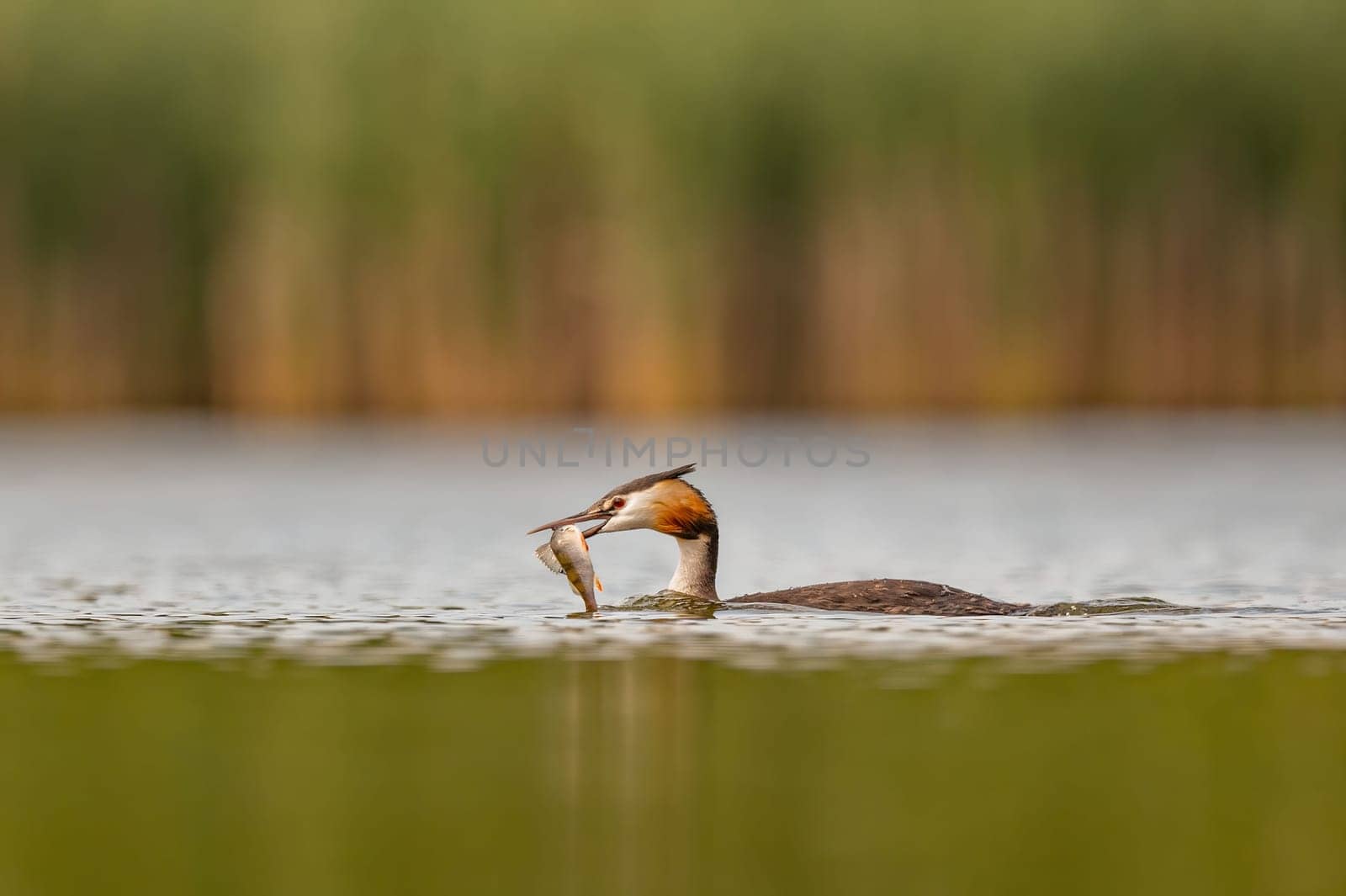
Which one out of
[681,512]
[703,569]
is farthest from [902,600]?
[681,512]

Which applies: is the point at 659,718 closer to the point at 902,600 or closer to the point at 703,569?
the point at 902,600

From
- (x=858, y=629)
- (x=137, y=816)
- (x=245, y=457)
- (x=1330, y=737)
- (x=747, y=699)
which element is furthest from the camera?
(x=245, y=457)

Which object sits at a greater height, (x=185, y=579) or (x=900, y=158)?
(x=900, y=158)

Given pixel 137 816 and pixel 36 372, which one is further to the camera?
pixel 36 372

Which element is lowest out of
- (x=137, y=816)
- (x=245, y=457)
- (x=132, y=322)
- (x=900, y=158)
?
(x=137, y=816)

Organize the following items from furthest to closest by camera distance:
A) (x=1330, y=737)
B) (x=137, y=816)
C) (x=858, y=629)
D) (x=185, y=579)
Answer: (x=185, y=579), (x=858, y=629), (x=1330, y=737), (x=137, y=816)

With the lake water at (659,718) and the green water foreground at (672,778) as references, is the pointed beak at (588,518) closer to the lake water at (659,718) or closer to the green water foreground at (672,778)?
the lake water at (659,718)

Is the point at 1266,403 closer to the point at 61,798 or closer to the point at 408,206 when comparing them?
the point at 408,206

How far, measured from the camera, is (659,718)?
264 inches

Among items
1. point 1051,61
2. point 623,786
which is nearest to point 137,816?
point 623,786

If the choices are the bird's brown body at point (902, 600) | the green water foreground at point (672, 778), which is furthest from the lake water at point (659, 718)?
the bird's brown body at point (902, 600)

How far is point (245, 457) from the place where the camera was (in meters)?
20.9

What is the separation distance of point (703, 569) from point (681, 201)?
12.0 m

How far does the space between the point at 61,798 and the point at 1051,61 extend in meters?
17.2
